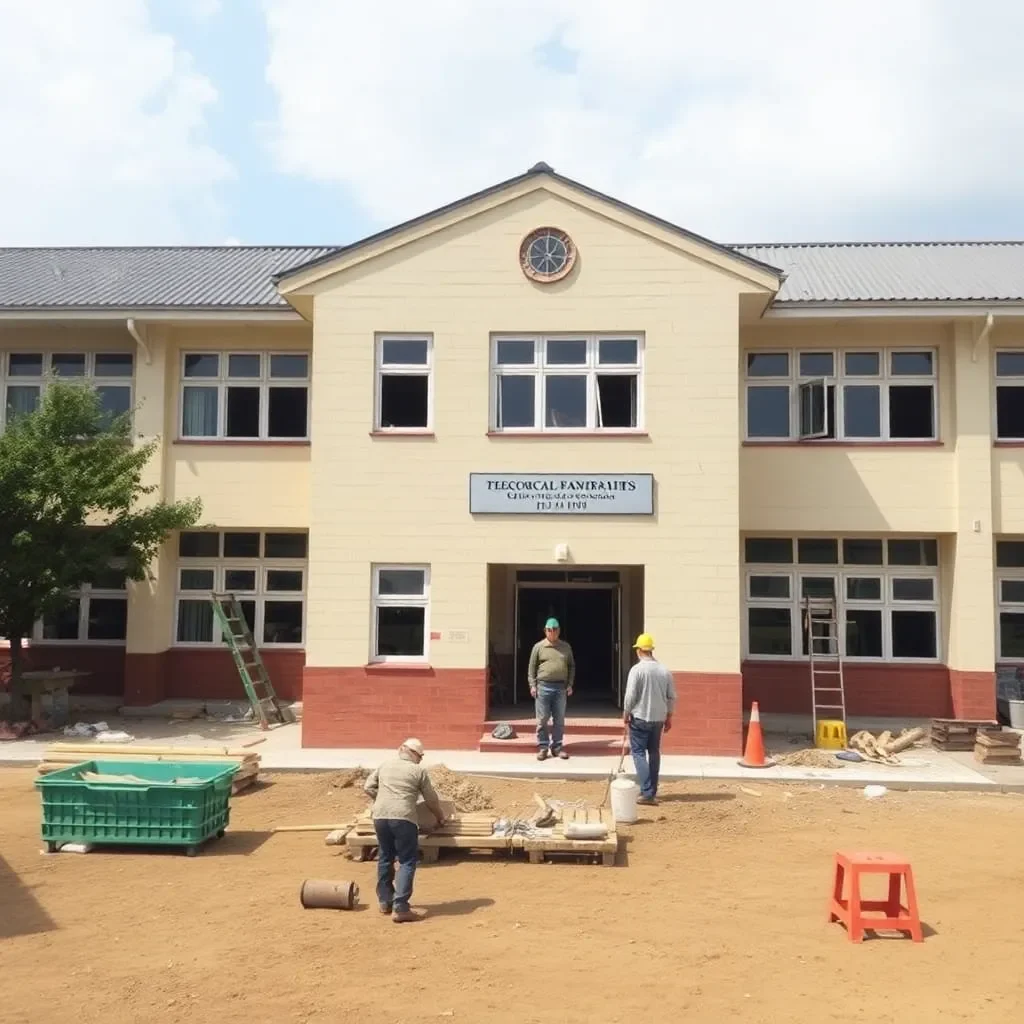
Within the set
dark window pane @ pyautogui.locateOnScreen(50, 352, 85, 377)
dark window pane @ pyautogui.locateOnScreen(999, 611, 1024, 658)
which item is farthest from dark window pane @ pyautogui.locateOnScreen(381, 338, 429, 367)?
dark window pane @ pyautogui.locateOnScreen(999, 611, 1024, 658)

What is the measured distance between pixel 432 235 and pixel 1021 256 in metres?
12.2

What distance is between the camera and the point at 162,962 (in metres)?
6.23

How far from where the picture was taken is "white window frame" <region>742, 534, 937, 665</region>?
51.2ft

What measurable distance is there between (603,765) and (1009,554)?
807 cm

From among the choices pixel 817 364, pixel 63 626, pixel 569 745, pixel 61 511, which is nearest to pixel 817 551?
pixel 817 364

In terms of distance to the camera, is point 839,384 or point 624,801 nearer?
point 624,801

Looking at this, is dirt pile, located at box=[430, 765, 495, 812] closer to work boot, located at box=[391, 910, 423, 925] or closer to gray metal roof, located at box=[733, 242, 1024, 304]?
work boot, located at box=[391, 910, 423, 925]

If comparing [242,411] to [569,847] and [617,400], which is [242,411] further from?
[569,847]

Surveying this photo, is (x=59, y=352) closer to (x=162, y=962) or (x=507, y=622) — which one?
(x=507, y=622)

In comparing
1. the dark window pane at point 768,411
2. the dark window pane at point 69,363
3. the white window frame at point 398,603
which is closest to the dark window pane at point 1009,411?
the dark window pane at point 768,411

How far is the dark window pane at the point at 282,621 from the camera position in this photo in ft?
54.3

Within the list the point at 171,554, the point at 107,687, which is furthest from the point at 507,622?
the point at 107,687

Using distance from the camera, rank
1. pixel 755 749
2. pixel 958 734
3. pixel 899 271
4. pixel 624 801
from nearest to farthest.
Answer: pixel 624 801 < pixel 755 749 < pixel 958 734 < pixel 899 271

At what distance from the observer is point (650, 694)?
10492 millimetres
